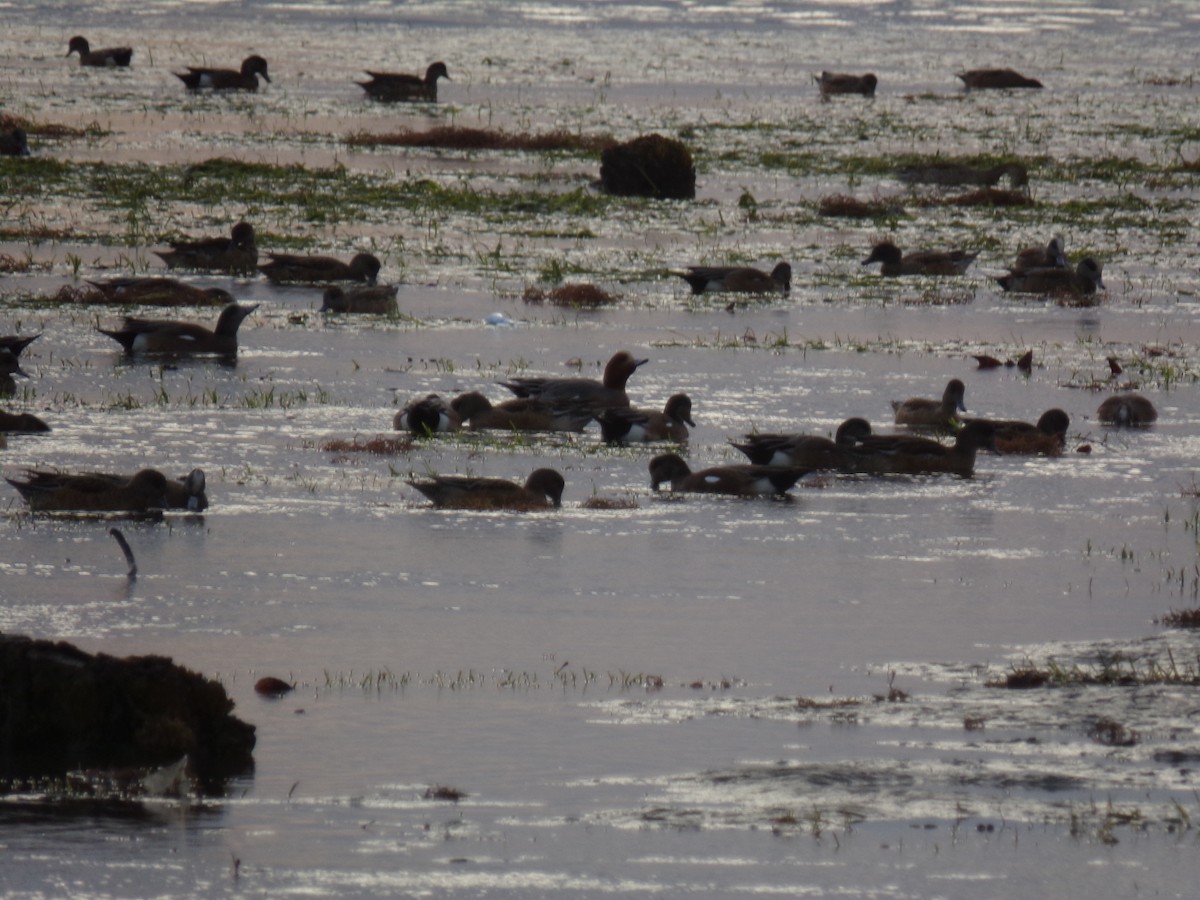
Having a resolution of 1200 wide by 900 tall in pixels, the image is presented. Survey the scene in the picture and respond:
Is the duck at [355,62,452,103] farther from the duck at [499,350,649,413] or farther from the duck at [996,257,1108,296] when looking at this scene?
the duck at [499,350,649,413]

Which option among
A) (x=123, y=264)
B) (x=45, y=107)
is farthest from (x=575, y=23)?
(x=123, y=264)

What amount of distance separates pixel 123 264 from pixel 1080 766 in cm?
1740

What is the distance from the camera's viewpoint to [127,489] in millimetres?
12391

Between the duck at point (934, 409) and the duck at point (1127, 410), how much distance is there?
3.66 feet

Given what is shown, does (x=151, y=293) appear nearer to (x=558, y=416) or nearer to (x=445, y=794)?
(x=558, y=416)

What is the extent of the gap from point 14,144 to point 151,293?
12305 mm

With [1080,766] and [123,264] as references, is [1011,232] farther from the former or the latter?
[1080,766]

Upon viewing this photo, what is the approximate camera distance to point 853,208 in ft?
97.6

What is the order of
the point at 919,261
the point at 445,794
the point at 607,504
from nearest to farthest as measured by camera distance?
the point at 445,794 < the point at 607,504 < the point at 919,261

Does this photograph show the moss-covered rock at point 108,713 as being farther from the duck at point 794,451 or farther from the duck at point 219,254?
the duck at point 219,254

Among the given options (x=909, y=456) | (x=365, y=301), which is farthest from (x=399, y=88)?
(x=909, y=456)

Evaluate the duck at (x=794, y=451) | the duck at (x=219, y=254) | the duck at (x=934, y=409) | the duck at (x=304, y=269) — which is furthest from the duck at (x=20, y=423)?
the duck at (x=219, y=254)

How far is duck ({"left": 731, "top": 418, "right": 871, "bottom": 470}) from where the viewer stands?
1411cm

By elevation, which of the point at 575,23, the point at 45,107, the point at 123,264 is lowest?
the point at 123,264
